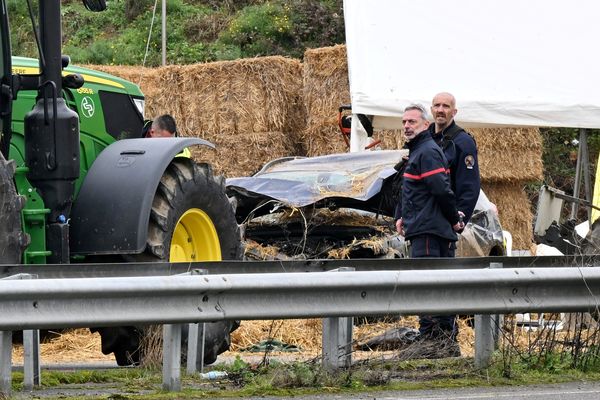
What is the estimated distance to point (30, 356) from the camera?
22.3 feet

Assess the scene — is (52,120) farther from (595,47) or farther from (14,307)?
(595,47)

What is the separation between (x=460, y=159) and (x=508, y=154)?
9857 millimetres

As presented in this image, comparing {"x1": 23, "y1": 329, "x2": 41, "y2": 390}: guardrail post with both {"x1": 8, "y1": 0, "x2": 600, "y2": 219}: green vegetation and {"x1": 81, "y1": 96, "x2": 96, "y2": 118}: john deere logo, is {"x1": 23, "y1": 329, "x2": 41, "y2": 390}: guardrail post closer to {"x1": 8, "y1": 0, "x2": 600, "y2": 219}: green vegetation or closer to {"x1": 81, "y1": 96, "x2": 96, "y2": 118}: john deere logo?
{"x1": 81, "y1": 96, "x2": 96, "y2": 118}: john deere logo

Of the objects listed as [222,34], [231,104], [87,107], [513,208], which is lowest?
[513,208]

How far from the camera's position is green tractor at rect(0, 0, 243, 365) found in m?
8.16

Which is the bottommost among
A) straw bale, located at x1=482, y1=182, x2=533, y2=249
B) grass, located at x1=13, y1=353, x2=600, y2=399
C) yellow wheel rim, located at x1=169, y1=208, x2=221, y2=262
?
straw bale, located at x1=482, y1=182, x2=533, y2=249

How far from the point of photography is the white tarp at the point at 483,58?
14.6m

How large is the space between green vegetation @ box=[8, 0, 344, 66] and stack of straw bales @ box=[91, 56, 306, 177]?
16.0ft

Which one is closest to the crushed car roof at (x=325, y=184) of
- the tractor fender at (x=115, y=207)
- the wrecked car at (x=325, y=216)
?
the wrecked car at (x=325, y=216)

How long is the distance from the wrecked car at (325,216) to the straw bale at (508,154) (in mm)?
6705

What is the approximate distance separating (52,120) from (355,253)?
13.6 ft

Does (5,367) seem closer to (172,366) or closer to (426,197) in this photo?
(172,366)

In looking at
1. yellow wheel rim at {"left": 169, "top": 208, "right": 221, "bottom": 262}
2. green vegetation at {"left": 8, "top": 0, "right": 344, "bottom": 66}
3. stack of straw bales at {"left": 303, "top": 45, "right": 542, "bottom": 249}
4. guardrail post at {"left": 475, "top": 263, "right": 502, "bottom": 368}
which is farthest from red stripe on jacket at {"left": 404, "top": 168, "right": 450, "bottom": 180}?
green vegetation at {"left": 8, "top": 0, "right": 344, "bottom": 66}

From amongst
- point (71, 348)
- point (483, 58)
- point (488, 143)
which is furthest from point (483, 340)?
point (488, 143)
